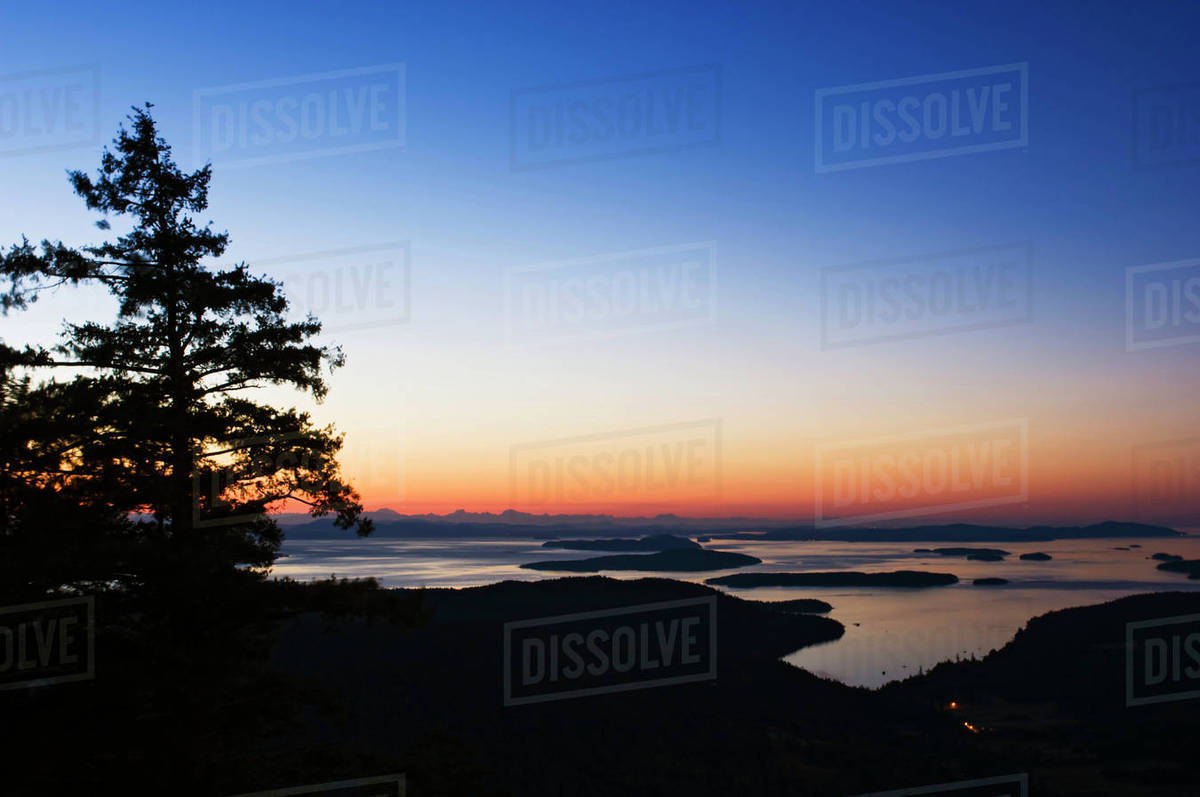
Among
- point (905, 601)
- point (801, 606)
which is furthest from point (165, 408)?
point (905, 601)

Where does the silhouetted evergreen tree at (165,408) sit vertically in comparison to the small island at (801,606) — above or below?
above

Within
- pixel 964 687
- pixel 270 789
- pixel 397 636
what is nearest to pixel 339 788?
pixel 270 789

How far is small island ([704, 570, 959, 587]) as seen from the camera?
16100cm

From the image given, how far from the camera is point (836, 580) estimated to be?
168 m

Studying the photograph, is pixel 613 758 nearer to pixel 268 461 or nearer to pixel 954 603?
pixel 268 461

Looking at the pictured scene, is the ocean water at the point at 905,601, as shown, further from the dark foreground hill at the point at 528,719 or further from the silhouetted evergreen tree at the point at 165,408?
the silhouetted evergreen tree at the point at 165,408

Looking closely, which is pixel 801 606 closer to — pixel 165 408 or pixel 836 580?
pixel 836 580

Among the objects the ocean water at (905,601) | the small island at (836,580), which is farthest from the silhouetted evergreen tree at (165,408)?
the small island at (836,580)

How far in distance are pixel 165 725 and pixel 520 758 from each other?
2710 cm

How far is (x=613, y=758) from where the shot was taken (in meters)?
38.1

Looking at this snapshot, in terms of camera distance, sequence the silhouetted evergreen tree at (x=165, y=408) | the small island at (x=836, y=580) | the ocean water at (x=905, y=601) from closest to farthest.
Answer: the silhouetted evergreen tree at (x=165, y=408) < the ocean water at (x=905, y=601) < the small island at (x=836, y=580)

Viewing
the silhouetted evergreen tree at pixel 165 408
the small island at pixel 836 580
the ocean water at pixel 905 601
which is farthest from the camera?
the small island at pixel 836 580

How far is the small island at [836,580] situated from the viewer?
528 ft

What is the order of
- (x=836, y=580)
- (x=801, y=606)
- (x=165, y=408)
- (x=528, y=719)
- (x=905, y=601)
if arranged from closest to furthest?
(x=165, y=408)
(x=528, y=719)
(x=801, y=606)
(x=905, y=601)
(x=836, y=580)
